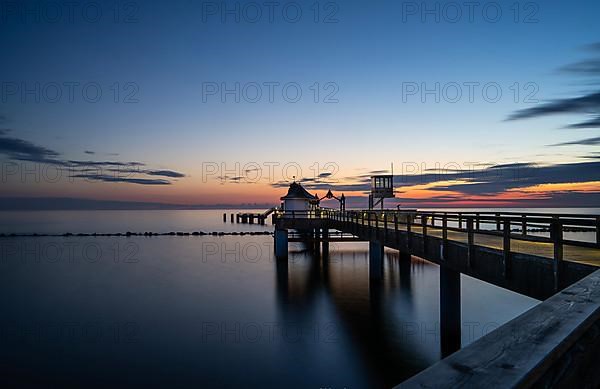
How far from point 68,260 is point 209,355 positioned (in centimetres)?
3050

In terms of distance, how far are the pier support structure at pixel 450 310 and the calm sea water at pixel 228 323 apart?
34.6 inches

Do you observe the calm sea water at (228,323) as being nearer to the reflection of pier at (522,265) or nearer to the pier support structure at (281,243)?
the pier support structure at (281,243)

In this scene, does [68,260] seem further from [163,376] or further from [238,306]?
[163,376]

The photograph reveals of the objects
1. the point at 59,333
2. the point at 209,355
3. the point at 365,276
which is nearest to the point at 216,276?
the point at 365,276

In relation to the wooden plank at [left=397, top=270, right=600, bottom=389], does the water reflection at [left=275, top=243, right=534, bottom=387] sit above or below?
below

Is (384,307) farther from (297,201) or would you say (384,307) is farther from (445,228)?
(297,201)

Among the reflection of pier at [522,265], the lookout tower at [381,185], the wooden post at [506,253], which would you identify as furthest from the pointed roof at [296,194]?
the wooden post at [506,253]

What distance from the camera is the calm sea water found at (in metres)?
12.5

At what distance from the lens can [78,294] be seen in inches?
937

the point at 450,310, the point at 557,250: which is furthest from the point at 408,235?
the point at 557,250

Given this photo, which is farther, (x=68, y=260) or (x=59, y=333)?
(x=68, y=260)

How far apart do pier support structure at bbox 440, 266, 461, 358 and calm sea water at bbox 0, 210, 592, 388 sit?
2.88ft

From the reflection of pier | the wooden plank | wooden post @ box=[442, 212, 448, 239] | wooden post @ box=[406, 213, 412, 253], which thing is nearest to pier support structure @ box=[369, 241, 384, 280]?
the reflection of pier

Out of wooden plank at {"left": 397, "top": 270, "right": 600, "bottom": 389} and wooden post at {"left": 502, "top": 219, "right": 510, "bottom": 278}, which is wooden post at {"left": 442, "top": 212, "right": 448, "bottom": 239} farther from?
wooden plank at {"left": 397, "top": 270, "right": 600, "bottom": 389}
